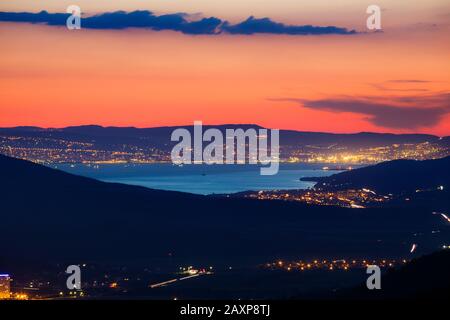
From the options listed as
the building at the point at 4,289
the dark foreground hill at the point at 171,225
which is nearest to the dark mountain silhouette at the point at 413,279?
the building at the point at 4,289

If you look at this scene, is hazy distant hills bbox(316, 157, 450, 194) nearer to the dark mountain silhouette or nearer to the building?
the dark mountain silhouette

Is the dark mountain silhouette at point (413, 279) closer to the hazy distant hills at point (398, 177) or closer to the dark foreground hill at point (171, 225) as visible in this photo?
the dark foreground hill at point (171, 225)

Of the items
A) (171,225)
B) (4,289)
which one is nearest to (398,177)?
(171,225)

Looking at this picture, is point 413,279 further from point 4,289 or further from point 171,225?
point 171,225
